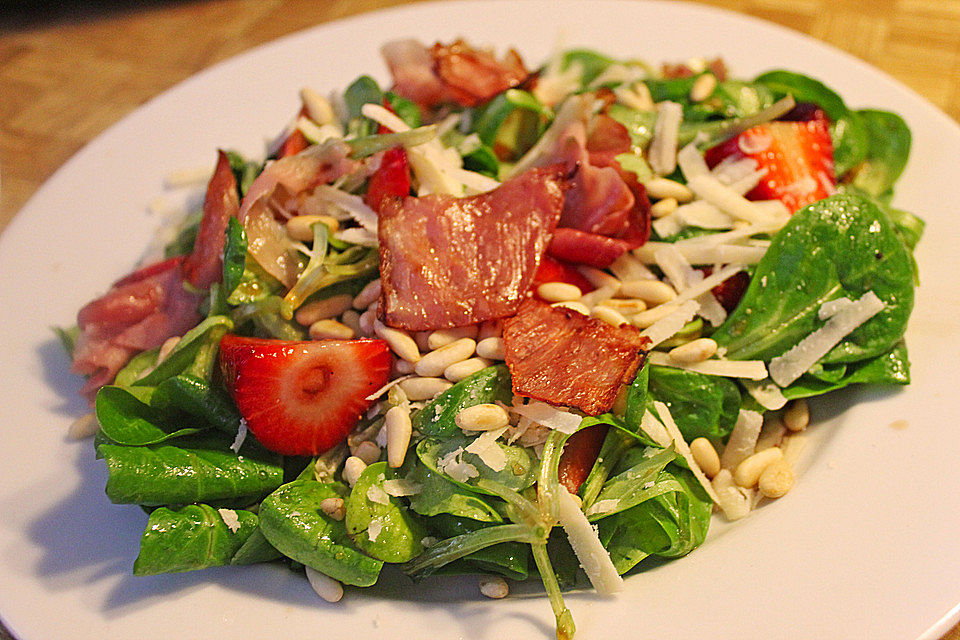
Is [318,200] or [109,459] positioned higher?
[318,200]

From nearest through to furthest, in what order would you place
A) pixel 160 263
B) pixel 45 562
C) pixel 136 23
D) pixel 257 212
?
1. pixel 45 562
2. pixel 257 212
3. pixel 160 263
4. pixel 136 23

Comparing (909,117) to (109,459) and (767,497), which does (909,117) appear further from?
(109,459)

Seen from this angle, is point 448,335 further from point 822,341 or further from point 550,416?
point 822,341

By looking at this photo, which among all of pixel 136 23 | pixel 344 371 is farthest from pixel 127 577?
pixel 136 23

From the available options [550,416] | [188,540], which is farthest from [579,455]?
[188,540]

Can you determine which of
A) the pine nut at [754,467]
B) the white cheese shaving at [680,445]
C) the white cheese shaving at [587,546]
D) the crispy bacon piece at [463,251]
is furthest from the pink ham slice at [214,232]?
the pine nut at [754,467]

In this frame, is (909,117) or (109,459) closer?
(109,459)

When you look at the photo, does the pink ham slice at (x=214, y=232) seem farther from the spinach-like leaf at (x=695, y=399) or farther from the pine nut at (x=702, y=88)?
the pine nut at (x=702, y=88)
